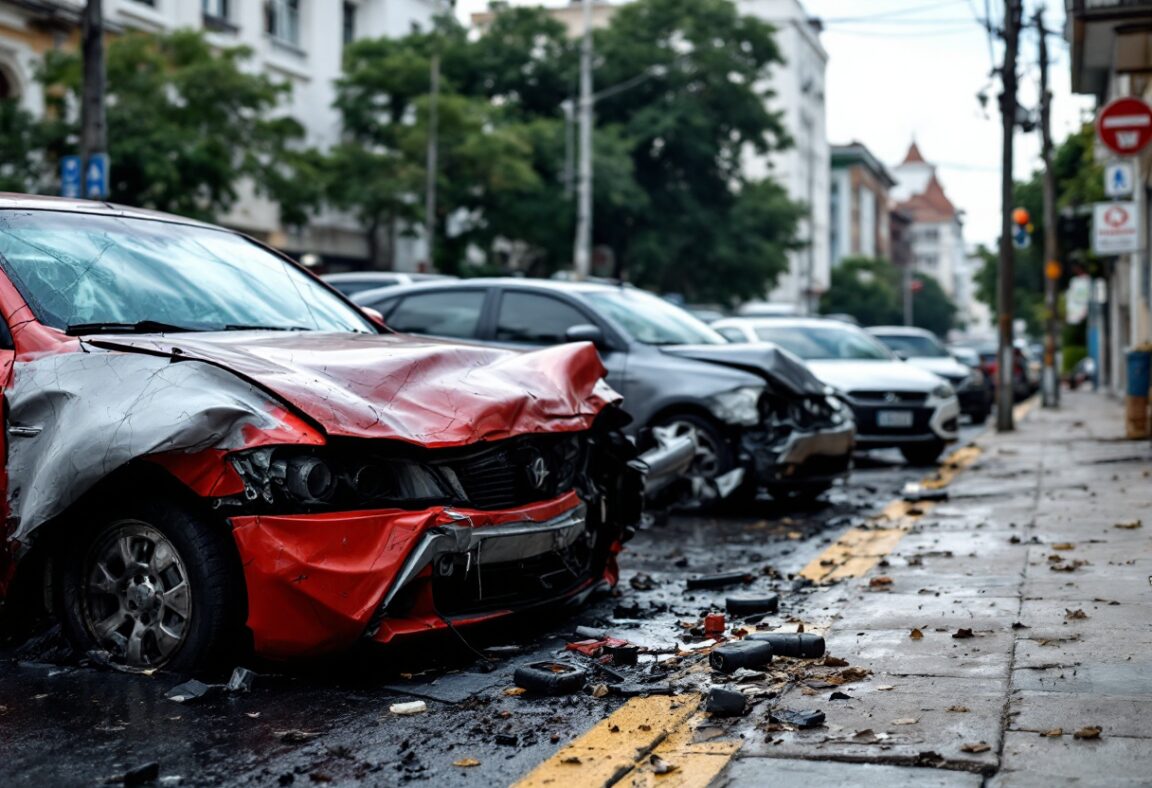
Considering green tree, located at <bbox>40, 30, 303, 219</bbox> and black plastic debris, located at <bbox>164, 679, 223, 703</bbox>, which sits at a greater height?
green tree, located at <bbox>40, 30, 303, 219</bbox>

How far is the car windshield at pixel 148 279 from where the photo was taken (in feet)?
17.5

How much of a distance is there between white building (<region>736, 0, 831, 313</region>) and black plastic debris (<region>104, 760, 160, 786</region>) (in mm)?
77653

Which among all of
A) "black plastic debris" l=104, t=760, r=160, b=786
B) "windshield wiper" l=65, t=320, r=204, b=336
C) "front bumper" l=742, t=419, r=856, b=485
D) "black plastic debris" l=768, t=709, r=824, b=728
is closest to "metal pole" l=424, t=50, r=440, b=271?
"front bumper" l=742, t=419, r=856, b=485

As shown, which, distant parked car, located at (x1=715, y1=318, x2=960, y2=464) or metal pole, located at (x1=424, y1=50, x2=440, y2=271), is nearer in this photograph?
distant parked car, located at (x1=715, y1=318, x2=960, y2=464)

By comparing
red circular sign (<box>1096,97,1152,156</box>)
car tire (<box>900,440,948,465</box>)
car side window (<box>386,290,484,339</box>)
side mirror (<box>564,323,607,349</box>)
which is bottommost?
car tire (<box>900,440,948,465</box>)

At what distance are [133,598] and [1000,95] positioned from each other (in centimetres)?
1854

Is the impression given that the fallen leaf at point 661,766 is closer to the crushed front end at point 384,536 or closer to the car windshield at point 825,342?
the crushed front end at point 384,536

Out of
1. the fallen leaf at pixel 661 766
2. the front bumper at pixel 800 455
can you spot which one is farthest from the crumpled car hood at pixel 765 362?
the fallen leaf at pixel 661 766

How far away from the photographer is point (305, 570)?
450 centimetres

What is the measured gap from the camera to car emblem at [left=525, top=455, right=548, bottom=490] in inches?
209

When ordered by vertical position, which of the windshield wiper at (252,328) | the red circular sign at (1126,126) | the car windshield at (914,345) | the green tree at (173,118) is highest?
the green tree at (173,118)

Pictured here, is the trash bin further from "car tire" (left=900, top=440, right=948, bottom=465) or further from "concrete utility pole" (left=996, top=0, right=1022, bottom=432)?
"car tire" (left=900, top=440, right=948, bottom=465)

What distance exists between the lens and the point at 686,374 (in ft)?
32.3

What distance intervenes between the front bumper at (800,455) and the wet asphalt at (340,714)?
344 centimetres
